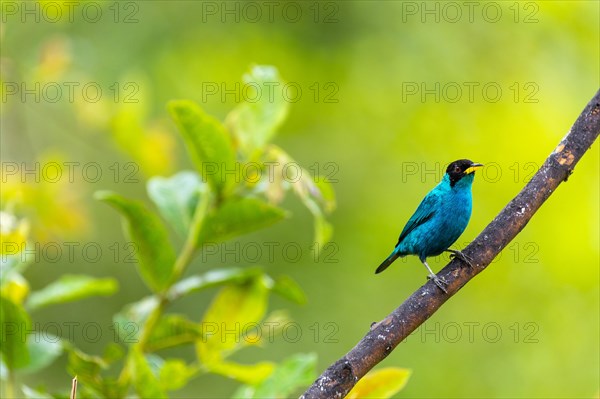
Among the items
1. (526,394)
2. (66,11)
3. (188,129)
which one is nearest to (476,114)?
(526,394)

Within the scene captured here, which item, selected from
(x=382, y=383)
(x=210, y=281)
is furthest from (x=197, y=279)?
(x=382, y=383)

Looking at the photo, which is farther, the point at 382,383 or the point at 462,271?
the point at 382,383

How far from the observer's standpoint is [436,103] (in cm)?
700

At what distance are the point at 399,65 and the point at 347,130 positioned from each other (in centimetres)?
81

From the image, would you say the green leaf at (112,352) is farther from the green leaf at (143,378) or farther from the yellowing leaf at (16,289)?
the yellowing leaf at (16,289)

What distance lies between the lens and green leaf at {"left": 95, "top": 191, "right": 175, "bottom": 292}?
3.00 metres

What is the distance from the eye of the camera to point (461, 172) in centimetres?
423

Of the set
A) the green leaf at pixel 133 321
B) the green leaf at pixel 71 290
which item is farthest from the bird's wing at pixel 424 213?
the green leaf at pixel 71 290

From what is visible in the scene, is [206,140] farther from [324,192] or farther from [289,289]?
[289,289]

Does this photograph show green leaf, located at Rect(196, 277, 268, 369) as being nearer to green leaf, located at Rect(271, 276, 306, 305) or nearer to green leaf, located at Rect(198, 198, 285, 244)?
green leaf, located at Rect(271, 276, 306, 305)

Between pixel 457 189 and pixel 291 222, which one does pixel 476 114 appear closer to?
pixel 291 222

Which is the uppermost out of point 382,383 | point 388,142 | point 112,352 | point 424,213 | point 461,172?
point 388,142

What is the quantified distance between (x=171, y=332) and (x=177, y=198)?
60cm

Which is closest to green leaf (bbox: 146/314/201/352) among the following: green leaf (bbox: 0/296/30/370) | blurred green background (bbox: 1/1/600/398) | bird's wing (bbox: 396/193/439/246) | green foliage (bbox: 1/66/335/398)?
green foliage (bbox: 1/66/335/398)
